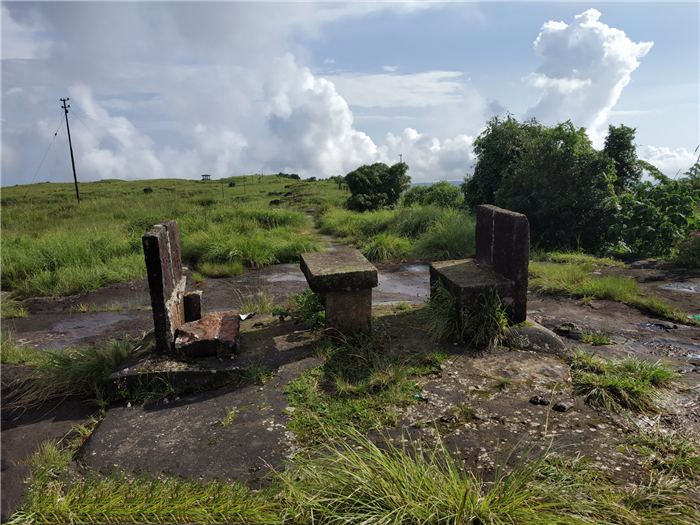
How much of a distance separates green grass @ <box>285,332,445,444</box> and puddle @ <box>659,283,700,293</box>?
508 centimetres

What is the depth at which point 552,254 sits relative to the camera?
30.7ft

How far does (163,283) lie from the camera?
3.50m

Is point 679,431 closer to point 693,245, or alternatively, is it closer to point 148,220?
point 693,245

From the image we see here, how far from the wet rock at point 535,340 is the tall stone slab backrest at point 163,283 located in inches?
125

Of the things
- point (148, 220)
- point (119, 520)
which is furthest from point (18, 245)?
point (119, 520)

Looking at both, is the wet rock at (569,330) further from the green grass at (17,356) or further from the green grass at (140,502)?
the green grass at (17,356)

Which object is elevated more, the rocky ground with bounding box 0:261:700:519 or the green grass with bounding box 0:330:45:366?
the green grass with bounding box 0:330:45:366

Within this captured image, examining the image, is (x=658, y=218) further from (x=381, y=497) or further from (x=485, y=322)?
(x=381, y=497)

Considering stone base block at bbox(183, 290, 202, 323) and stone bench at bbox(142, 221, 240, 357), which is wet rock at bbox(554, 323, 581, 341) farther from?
stone base block at bbox(183, 290, 202, 323)

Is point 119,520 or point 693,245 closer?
point 119,520

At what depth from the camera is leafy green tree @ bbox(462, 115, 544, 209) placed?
12664 mm

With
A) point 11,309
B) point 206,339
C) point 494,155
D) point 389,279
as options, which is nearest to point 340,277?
point 206,339

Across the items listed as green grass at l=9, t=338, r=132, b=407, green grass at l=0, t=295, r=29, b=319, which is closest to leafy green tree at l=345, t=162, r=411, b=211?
green grass at l=0, t=295, r=29, b=319

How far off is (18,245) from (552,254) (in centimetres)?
1227
